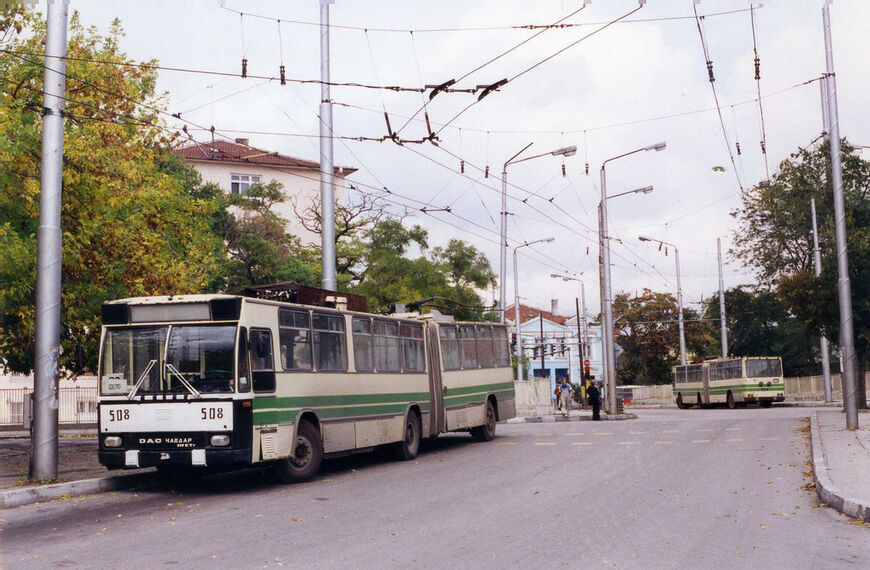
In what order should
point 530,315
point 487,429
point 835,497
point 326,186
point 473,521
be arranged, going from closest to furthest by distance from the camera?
point 473,521 < point 835,497 < point 326,186 < point 487,429 < point 530,315

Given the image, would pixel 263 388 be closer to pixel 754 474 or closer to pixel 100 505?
pixel 100 505

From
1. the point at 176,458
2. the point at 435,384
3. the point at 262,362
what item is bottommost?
the point at 176,458

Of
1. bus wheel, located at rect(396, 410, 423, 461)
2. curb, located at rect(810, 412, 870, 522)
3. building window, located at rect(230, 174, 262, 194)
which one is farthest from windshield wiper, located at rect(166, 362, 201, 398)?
building window, located at rect(230, 174, 262, 194)

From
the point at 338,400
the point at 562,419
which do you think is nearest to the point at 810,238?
the point at 562,419

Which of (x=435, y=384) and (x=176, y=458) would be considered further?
(x=435, y=384)

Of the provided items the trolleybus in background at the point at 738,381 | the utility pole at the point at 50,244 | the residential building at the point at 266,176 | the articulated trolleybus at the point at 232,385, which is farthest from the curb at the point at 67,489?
the residential building at the point at 266,176

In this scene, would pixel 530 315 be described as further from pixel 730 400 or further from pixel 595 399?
pixel 595 399

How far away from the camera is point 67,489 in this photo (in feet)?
46.1

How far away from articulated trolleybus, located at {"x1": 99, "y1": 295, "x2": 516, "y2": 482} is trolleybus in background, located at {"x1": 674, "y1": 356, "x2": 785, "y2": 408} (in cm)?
3721

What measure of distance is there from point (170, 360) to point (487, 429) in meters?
11.9

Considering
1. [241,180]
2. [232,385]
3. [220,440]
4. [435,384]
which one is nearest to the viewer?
[220,440]

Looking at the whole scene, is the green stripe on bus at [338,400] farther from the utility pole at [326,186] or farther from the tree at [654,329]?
the tree at [654,329]

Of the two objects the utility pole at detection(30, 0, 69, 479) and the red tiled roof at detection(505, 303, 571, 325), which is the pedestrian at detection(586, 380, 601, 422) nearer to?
the utility pole at detection(30, 0, 69, 479)

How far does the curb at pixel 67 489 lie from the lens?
42.6 ft
